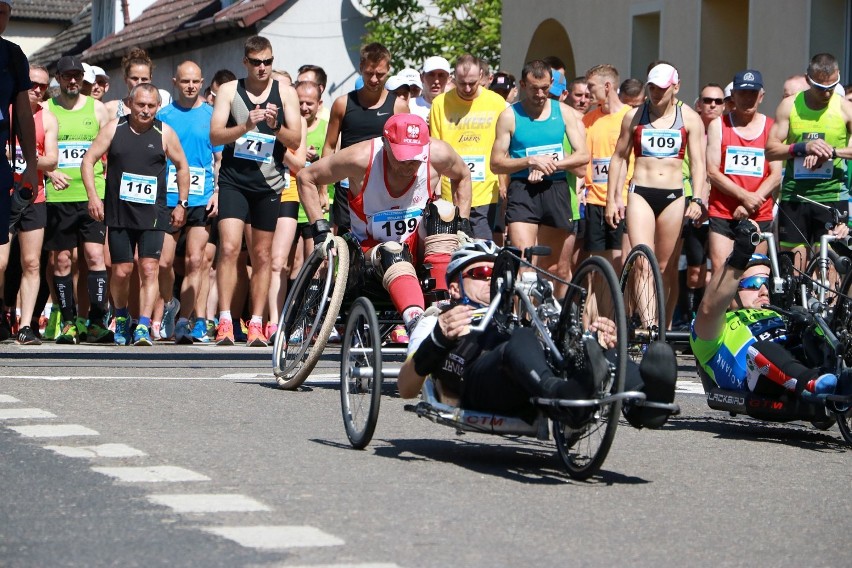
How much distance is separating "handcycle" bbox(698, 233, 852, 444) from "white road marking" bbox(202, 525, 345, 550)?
11.4ft

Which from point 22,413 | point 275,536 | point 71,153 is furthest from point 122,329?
point 275,536

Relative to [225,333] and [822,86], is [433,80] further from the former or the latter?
[822,86]

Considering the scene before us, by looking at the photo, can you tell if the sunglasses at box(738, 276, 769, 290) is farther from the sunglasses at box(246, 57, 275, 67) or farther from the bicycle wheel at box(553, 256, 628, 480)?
the sunglasses at box(246, 57, 275, 67)

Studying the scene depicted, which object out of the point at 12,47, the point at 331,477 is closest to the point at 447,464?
the point at 331,477

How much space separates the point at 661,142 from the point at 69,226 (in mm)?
5798

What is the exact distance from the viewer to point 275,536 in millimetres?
6098

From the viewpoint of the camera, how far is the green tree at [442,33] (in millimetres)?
35906

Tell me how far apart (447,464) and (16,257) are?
10.6m

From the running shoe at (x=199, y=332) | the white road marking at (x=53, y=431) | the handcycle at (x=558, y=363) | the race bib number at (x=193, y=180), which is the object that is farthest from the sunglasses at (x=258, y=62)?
the handcycle at (x=558, y=363)

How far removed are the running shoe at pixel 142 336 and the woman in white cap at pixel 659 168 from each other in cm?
430

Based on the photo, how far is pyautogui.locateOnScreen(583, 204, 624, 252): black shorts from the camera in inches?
636

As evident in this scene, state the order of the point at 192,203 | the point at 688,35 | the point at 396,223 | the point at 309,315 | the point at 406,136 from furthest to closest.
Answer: the point at 688,35 → the point at 192,203 → the point at 309,315 → the point at 396,223 → the point at 406,136

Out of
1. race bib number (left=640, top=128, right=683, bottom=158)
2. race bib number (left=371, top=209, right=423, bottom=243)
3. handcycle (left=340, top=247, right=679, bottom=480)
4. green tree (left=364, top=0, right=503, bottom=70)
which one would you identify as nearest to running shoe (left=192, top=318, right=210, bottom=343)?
race bib number (left=640, top=128, right=683, bottom=158)

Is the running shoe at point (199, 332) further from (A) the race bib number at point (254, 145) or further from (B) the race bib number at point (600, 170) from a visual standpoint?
(B) the race bib number at point (600, 170)
